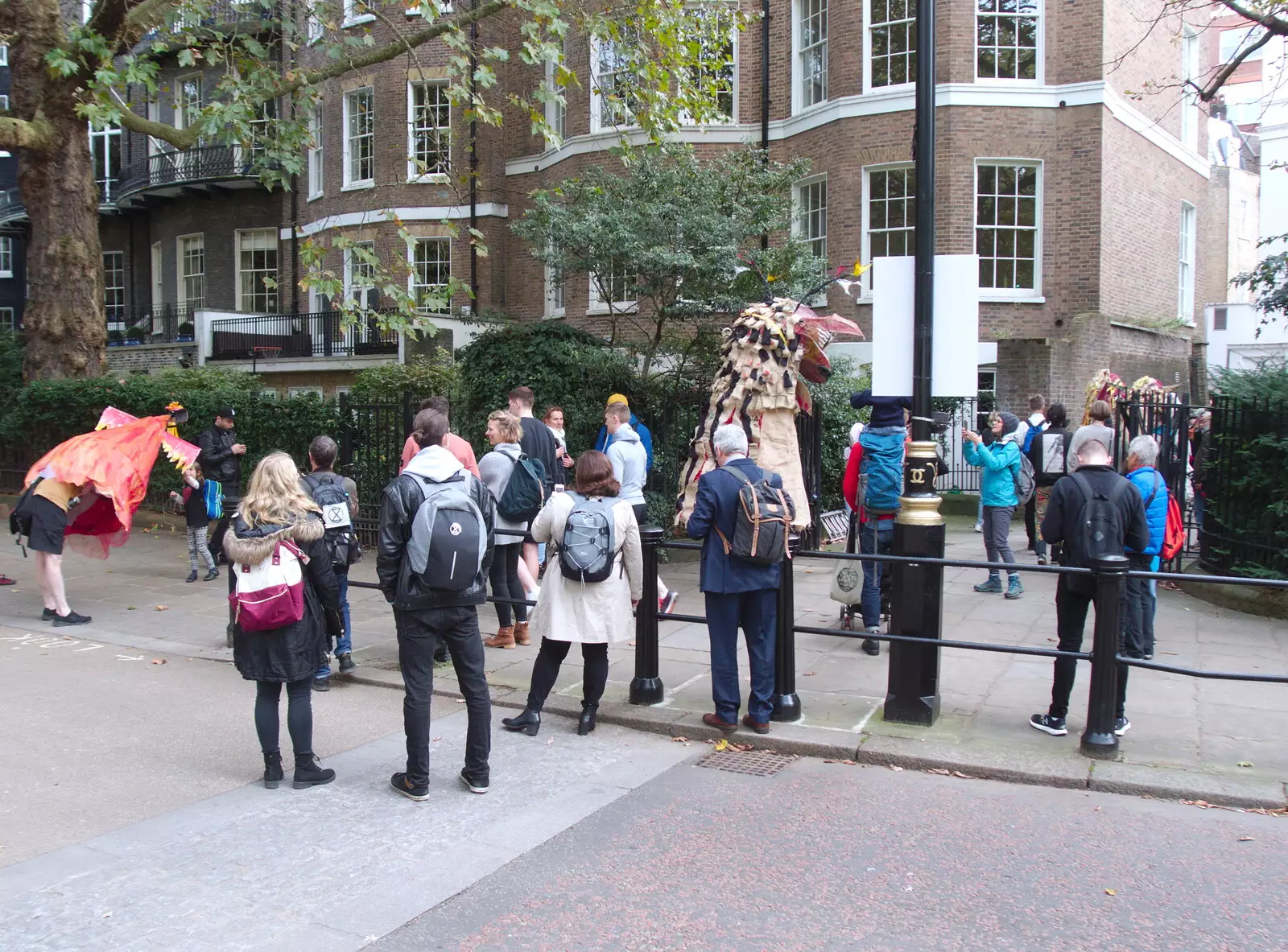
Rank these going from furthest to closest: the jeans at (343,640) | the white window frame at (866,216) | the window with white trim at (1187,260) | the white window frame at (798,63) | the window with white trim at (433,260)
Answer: the window with white trim at (433,260), the window with white trim at (1187,260), the white window frame at (798,63), the white window frame at (866,216), the jeans at (343,640)

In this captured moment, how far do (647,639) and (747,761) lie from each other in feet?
3.75

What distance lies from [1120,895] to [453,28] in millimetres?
9820

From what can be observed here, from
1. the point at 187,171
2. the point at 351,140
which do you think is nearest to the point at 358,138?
the point at 351,140

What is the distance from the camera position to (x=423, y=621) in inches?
195

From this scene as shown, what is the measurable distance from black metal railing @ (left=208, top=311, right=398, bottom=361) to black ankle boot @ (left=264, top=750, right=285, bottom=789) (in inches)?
761

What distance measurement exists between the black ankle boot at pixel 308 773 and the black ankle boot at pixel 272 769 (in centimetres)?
8

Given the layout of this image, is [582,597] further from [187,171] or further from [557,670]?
[187,171]

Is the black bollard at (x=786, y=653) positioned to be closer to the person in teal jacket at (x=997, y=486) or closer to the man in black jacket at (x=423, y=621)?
the man in black jacket at (x=423, y=621)

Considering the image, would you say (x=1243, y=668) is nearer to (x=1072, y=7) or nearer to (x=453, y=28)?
(x=453, y=28)

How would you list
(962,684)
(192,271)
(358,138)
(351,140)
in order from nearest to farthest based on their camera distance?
(962,684)
(358,138)
(351,140)
(192,271)

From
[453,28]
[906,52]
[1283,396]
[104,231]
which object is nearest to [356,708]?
[453,28]

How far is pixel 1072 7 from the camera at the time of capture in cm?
1706

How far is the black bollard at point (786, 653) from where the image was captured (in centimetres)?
607

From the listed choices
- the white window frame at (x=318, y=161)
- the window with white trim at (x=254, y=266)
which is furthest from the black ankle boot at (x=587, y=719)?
the window with white trim at (x=254, y=266)
